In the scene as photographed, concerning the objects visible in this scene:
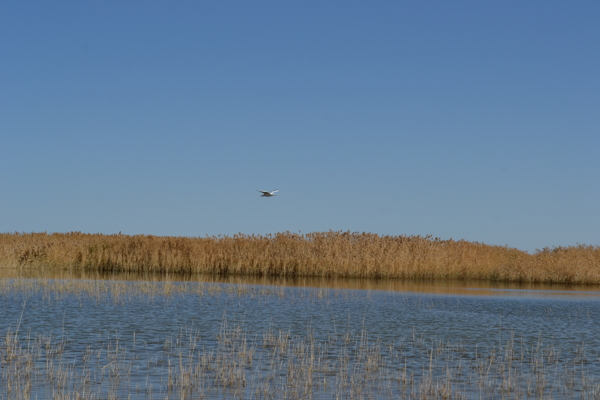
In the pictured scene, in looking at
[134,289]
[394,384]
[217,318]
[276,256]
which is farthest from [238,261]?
[394,384]

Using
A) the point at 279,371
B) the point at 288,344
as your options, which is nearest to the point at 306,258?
the point at 288,344

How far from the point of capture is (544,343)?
50.8 ft

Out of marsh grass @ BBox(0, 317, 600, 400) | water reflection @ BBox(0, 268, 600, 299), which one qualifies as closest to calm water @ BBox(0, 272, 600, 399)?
marsh grass @ BBox(0, 317, 600, 400)

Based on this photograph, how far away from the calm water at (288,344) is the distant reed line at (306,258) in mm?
10875

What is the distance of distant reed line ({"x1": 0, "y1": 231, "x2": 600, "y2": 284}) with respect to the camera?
3619cm

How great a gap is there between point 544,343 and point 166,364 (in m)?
8.54

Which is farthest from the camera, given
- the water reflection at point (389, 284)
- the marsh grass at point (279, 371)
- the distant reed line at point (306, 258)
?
the distant reed line at point (306, 258)

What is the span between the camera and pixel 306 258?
1443 inches

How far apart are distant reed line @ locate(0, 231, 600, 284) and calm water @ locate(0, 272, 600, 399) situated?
10.9 m

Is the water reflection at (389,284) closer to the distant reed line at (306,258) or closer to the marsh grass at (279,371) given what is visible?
the distant reed line at (306,258)

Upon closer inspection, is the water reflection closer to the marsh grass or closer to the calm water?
the calm water

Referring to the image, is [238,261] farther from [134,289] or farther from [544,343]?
[544,343]

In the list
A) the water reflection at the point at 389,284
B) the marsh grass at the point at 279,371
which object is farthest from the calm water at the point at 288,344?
the water reflection at the point at 389,284

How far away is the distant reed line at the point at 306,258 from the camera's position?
36.2 meters
